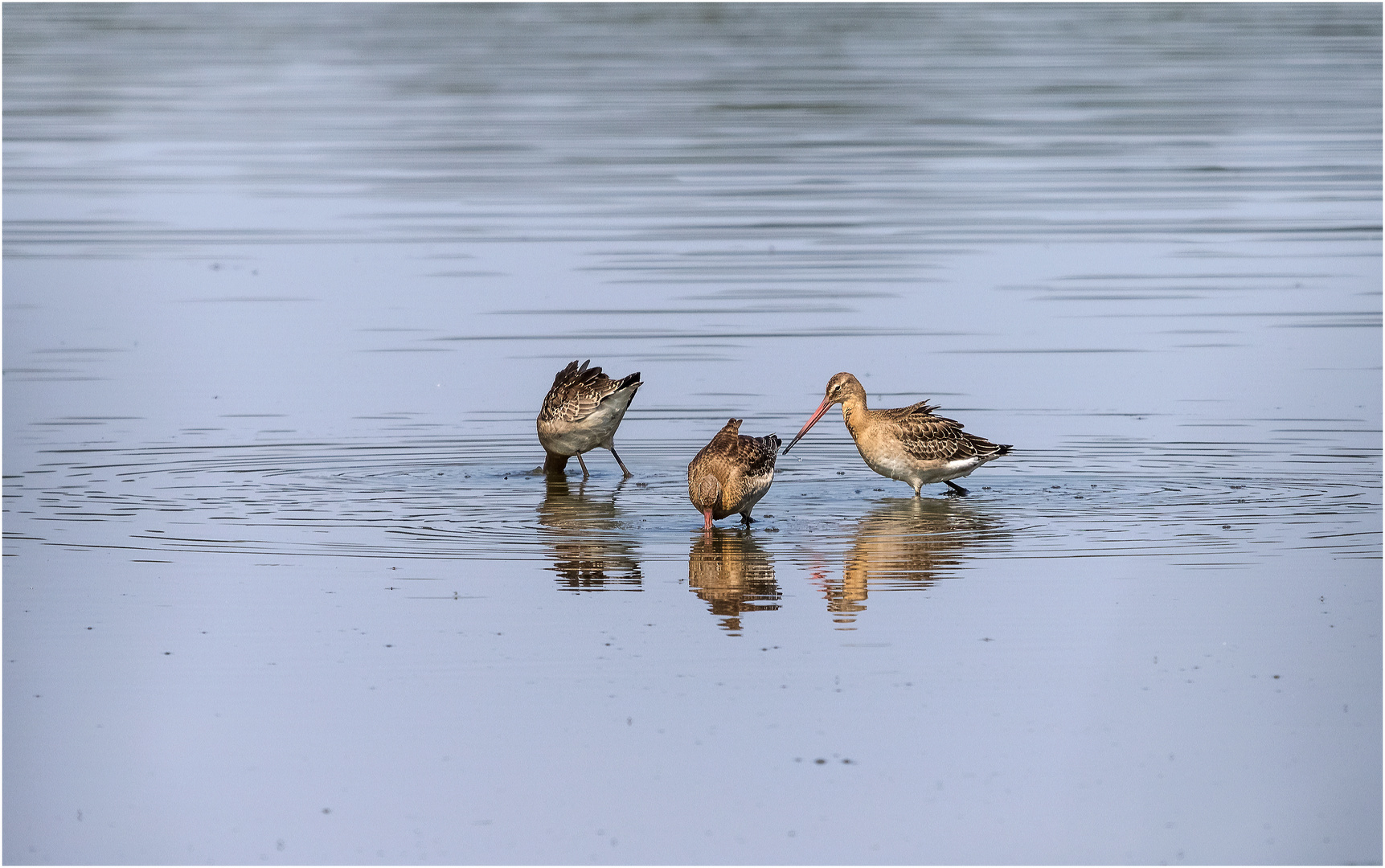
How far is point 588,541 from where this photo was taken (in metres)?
11.9

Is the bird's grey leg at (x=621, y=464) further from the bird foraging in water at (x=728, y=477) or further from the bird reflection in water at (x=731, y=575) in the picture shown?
the bird reflection in water at (x=731, y=575)

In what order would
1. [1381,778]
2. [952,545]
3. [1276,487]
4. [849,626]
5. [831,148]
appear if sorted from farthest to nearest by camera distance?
1. [831,148]
2. [1276,487]
3. [952,545]
4. [849,626]
5. [1381,778]

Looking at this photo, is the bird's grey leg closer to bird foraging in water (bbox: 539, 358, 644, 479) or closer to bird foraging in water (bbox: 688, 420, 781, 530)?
bird foraging in water (bbox: 539, 358, 644, 479)

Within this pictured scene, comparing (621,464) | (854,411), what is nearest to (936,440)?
(854,411)

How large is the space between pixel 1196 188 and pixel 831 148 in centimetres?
621

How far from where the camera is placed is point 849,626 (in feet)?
31.6

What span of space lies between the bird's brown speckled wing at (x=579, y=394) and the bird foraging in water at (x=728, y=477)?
217cm

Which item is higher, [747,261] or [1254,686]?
[747,261]

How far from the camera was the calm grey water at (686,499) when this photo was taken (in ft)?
25.0

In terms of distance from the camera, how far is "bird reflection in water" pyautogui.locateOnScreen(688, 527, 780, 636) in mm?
10086

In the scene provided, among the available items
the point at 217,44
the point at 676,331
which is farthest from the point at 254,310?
the point at 217,44

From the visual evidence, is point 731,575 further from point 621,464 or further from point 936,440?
point 621,464

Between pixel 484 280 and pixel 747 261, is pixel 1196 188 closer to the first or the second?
pixel 747 261

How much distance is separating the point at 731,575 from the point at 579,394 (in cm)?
396
